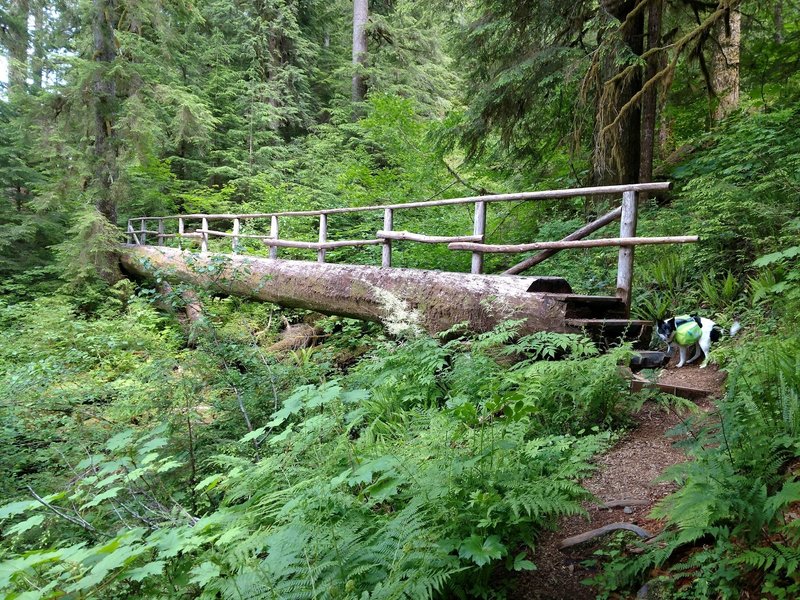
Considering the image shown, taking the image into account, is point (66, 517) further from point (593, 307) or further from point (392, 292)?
point (593, 307)

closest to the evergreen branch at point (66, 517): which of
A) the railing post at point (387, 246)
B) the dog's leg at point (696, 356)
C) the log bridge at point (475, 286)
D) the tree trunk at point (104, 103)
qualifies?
the log bridge at point (475, 286)

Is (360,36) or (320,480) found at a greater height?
(360,36)

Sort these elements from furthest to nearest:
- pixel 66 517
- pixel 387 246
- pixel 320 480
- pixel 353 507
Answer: pixel 387 246
pixel 320 480
pixel 353 507
pixel 66 517

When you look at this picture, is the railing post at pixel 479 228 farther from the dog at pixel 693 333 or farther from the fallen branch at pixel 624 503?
the fallen branch at pixel 624 503

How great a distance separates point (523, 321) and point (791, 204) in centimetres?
405

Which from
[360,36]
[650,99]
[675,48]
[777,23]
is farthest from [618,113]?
[360,36]

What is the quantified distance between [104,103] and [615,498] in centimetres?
1535

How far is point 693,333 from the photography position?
507 cm

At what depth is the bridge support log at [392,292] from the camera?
5043 millimetres

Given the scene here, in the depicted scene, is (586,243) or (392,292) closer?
(586,243)

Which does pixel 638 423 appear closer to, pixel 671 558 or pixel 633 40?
pixel 671 558

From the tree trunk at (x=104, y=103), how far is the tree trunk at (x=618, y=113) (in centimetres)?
1240

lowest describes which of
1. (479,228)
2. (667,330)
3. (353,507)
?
(353,507)

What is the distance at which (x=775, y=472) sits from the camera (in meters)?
2.20
